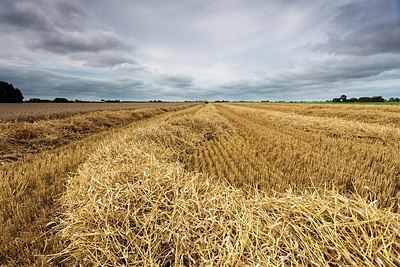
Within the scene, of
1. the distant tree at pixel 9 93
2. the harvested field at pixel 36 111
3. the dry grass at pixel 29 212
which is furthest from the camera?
the distant tree at pixel 9 93

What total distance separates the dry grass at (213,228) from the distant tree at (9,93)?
51.2 meters

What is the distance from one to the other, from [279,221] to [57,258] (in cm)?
238

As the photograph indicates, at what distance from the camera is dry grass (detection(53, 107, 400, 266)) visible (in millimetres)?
1848

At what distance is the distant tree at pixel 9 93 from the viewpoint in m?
40.6

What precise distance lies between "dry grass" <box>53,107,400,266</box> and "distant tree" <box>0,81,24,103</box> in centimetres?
5125

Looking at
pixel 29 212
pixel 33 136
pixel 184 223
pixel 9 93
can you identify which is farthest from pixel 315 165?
pixel 9 93

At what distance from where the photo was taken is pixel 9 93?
4153 centimetres

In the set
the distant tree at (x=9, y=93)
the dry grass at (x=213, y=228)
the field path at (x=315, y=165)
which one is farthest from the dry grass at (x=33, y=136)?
the distant tree at (x=9, y=93)

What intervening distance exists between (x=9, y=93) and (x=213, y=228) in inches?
2123

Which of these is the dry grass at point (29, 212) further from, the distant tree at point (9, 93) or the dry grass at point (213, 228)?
the distant tree at point (9, 93)

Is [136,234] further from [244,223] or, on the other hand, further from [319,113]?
[319,113]

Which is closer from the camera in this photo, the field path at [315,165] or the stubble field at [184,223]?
the stubble field at [184,223]

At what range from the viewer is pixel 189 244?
225cm

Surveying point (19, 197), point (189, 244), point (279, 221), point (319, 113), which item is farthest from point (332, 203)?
point (319, 113)
